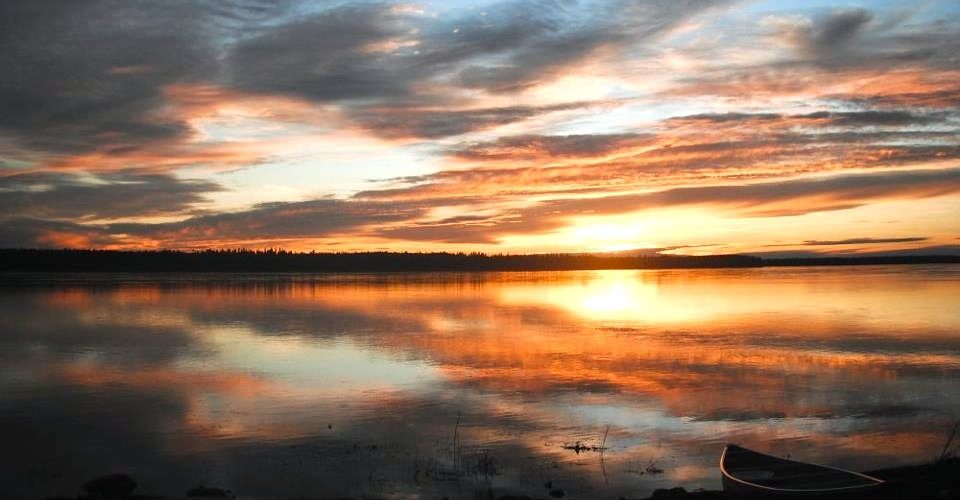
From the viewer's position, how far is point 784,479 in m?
9.29

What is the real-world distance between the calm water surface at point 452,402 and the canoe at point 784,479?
1.33 meters

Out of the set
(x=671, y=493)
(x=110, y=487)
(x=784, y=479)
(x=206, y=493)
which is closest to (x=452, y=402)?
(x=206, y=493)

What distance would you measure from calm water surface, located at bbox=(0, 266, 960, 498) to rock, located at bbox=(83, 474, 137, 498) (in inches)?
26.0

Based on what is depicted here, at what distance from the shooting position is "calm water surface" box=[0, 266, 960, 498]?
39.2ft

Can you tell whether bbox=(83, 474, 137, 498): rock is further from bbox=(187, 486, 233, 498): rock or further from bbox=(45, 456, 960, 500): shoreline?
bbox=(187, 486, 233, 498): rock

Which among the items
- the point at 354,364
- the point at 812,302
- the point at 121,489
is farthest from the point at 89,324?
the point at 812,302

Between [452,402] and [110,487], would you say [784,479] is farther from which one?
[452,402]

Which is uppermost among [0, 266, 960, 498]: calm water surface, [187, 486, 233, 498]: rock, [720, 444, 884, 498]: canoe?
[720, 444, 884, 498]: canoe

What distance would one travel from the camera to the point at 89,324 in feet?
116

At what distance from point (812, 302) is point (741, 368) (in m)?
32.6

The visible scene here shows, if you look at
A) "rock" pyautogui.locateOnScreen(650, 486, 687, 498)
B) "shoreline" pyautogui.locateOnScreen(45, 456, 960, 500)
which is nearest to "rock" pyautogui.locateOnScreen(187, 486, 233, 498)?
"shoreline" pyautogui.locateOnScreen(45, 456, 960, 500)

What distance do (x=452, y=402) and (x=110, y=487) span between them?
26.9 feet

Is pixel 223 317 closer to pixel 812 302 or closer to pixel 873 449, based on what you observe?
pixel 873 449

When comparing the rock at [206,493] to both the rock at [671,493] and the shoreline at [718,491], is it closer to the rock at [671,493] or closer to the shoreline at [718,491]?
the shoreline at [718,491]
